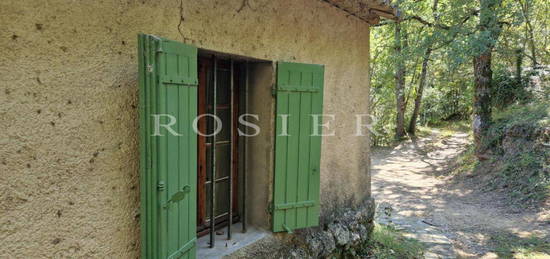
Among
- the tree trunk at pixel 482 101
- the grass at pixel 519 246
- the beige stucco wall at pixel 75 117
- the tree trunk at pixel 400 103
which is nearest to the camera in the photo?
the beige stucco wall at pixel 75 117

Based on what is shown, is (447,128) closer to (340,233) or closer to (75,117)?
(340,233)

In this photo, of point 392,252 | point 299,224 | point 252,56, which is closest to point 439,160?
point 392,252

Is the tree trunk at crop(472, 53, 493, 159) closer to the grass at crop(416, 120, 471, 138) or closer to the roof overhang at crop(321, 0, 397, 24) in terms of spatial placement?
the grass at crop(416, 120, 471, 138)

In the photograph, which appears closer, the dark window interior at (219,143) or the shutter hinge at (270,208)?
the dark window interior at (219,143)

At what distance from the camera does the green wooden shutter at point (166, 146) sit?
2.16 meters

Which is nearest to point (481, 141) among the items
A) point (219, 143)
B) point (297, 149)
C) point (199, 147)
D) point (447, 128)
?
point (447, 128)

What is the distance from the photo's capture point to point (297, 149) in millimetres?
3568

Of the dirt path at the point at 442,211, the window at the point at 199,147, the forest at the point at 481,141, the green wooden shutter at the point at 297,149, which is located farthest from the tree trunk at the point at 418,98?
the window at the point at 199,147

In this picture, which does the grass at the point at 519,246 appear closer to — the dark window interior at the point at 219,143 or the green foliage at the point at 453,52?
A: the green foliage at the point at 453,52

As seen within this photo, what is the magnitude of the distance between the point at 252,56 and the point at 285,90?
46 cm

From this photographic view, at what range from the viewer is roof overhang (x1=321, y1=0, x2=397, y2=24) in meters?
4.12

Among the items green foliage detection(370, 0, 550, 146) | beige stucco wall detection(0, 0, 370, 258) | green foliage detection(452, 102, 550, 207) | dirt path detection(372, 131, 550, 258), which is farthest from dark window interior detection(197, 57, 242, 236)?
green foliage detection(452, 102, 550, 207)

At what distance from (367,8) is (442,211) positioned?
4.70 metres

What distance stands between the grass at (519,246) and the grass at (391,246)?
1101mm
